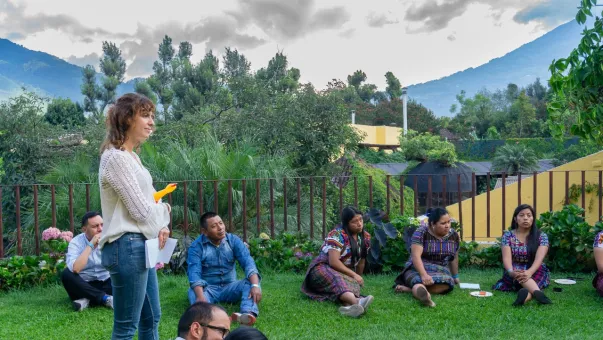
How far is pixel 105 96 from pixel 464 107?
31.1 metres

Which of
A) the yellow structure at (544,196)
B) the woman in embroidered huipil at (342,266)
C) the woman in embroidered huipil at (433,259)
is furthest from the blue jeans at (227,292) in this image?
the yellow structure at (544,196)

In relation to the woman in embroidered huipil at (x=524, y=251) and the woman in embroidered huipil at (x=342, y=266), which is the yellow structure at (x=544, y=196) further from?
the woman in embroidered huipil at (x=342, y=266)

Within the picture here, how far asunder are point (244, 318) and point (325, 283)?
3.40 ft

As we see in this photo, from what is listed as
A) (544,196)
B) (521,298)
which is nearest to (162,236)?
(521,298)

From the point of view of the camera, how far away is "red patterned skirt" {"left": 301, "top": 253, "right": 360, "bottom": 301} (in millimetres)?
Result: 5105

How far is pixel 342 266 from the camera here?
17.6ft

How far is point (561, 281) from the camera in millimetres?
5789

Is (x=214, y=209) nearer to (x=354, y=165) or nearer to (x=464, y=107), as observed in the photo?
(x=354, y=165)

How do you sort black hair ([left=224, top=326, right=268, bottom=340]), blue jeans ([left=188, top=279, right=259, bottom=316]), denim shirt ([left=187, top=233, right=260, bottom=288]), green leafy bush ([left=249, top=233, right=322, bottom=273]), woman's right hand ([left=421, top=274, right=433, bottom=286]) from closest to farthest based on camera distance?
black hair ([left=224, top=326, right=268, bottom=340]), blue jeans ([left=188, top=279, right=259, bottom=316]), denim shirt ([left=187, top=233, right=260, bottom=288]), woman's right hand ([left=421, top=274, right=433, bottom=286]), green leafy bush ([left=249, top=233, right=322, bottom=273])

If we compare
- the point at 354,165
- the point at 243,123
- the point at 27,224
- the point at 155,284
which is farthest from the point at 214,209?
the point at 354,165

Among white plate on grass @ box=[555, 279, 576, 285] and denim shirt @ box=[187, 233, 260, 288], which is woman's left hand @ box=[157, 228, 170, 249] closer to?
denim shirt @ box=[187, 233, 260, 288]

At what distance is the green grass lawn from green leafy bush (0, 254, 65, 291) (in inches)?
7.4

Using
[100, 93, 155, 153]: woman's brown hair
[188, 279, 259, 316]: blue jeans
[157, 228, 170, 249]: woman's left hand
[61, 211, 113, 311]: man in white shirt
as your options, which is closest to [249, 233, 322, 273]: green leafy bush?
[188, 279, 259, 316]: blue jeans

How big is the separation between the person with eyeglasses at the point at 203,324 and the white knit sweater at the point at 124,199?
46cm
